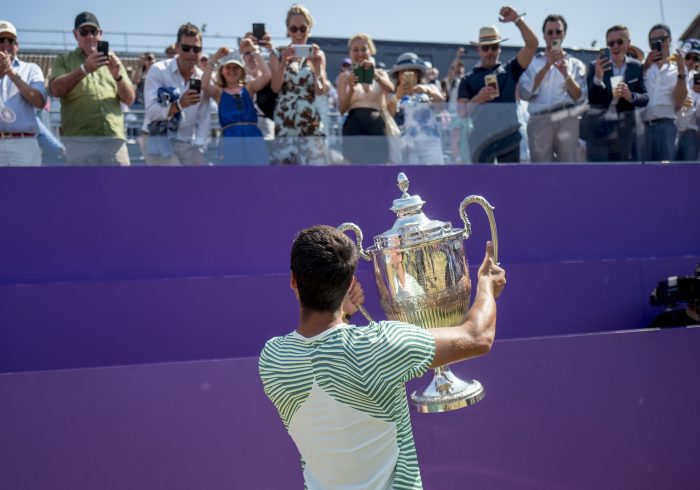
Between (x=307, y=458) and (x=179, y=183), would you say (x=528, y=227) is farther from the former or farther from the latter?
(x=307, y=458)

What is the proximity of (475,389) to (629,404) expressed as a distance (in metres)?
1.96

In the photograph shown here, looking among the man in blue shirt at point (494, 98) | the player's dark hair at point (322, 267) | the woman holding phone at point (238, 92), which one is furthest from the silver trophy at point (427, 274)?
the man in blue shirt at point (494, 98)

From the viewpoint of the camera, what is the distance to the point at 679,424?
476 cm

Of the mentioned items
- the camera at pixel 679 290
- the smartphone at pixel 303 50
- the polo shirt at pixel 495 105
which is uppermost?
the smartphone at pixel 303 50

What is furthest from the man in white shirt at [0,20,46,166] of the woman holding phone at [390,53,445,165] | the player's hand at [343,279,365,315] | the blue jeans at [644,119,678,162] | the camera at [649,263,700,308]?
the blue jeans at [644,119,678,162]

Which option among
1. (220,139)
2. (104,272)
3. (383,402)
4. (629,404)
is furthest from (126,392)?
(629,404)

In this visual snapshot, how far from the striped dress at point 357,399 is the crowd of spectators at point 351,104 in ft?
10.7

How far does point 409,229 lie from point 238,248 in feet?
7.39

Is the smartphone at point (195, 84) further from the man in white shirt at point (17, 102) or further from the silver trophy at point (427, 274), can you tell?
the silver trophy at point (427, 274)

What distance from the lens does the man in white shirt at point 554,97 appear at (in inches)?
236

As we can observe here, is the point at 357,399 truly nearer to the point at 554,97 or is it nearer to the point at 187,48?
the point at 187,48

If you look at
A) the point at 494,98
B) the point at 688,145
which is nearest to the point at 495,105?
the point at 494,98

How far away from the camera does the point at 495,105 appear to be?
5.87m

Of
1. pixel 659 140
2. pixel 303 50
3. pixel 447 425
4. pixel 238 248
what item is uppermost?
pixel 303 50
